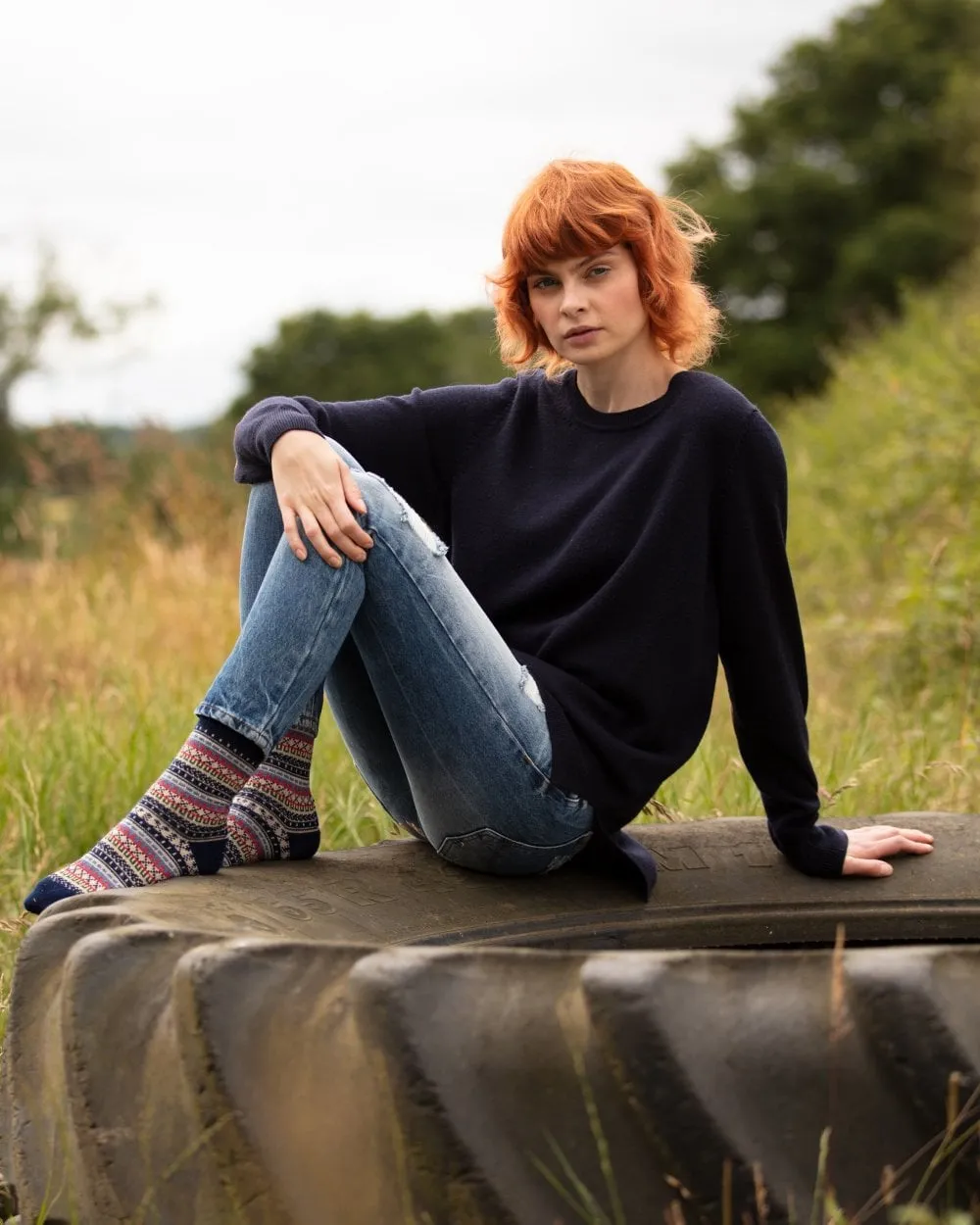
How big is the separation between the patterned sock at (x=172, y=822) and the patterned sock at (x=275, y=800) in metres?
0.19

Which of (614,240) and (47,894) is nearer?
(47,894)

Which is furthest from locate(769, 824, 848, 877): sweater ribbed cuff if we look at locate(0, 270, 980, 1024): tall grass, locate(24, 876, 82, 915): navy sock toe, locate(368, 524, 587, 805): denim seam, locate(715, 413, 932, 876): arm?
locate(24, 876, 82, 915): navy sock toe

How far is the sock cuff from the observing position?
86.9 inches

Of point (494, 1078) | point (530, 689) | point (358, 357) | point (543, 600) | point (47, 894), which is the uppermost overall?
point (358, 357)

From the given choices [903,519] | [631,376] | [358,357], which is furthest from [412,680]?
[358,357]

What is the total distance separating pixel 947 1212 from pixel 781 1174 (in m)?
0.17

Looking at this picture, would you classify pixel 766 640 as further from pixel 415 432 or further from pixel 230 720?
pixel 230 720

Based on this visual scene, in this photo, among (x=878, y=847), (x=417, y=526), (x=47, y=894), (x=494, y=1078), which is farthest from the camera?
(x=878, y=847)

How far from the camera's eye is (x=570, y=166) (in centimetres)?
250

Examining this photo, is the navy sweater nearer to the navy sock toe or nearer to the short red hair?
the short red hair

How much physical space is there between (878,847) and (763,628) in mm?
479

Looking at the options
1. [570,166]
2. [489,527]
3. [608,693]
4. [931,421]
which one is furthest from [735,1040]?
[931,421]

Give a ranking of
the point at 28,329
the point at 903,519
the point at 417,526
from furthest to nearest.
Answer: the point at 28,329
the point at 903,519
the point at 417,526

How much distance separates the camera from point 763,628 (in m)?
2.47
